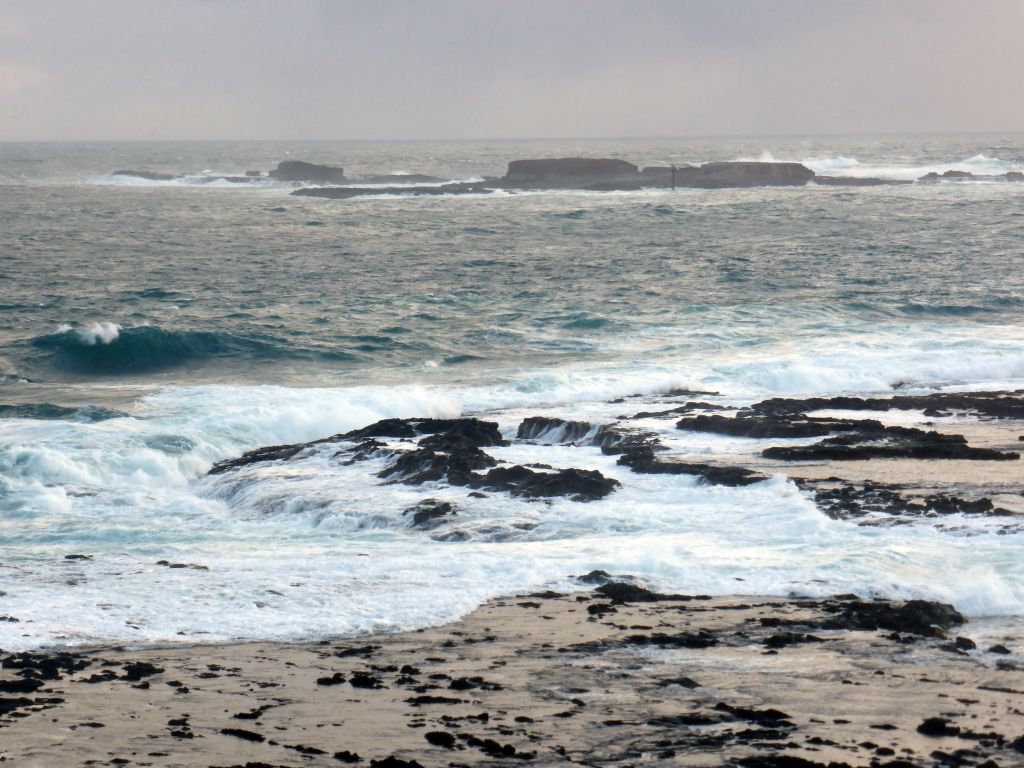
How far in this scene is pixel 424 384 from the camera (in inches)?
1120

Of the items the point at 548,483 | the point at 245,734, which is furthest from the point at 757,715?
the point at 548,483

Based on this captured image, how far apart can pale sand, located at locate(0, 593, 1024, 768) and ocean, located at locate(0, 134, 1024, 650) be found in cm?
111

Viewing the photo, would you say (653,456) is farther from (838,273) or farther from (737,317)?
(838,273)

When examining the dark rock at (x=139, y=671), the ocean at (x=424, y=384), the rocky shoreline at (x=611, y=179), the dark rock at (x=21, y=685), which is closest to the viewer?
the dark rock at (x=21, y=685)

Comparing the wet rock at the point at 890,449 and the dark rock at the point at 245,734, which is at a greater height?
the wet rock at the point at 890,449

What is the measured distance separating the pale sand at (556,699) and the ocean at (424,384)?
3.63 ft

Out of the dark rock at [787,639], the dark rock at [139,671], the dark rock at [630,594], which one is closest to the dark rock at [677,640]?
the dark rock at [787,639]

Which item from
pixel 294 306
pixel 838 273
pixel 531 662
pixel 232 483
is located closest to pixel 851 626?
pixel 531 662

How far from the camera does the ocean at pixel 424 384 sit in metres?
14.2

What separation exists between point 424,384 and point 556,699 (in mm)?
18222

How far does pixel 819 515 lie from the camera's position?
1644cm

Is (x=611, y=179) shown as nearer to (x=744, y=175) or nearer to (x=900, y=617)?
(x=744, y=175)

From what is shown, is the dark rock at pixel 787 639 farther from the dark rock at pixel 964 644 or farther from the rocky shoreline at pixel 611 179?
the rocky shoreline at pixel 611 179

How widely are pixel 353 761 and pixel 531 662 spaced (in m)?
2.64
